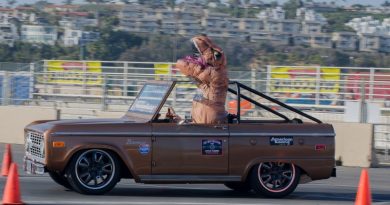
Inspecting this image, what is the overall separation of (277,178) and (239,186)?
38.2 inches

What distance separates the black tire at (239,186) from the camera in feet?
44.9

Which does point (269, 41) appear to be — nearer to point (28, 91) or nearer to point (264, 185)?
point (28, 91)

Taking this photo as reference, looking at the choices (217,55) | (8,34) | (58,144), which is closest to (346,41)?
(8,34)

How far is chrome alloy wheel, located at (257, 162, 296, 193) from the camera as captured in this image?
42.8 feet

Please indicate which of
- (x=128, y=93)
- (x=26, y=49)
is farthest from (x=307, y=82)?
(x=26, y=49)

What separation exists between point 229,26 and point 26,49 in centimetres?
1295

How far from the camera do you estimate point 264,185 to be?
1299cm

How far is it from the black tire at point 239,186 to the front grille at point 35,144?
Result: 2.78m

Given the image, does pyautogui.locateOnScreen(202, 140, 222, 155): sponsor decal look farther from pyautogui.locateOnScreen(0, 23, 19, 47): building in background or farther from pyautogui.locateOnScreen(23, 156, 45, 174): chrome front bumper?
pyautogui.locateOnScreen(0, 23, 19, 47): building in background

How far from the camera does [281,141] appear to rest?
12.9m

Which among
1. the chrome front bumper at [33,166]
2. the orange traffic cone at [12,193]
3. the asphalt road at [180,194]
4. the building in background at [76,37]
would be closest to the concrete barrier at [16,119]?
the asphalt road at [180,194]

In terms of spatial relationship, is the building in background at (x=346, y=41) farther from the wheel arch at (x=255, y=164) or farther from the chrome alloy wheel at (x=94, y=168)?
the chrome alloy wheel at (x=94, y=168)

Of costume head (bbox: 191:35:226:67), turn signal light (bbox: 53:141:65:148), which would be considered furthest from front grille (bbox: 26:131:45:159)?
costume head (bbox: 191:35:226:67)

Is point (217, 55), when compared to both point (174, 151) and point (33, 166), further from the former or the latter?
point (33, 166)
